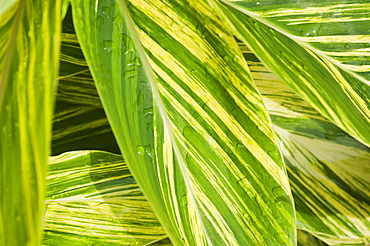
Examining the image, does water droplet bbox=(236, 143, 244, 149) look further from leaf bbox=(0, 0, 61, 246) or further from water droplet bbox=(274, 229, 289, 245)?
leaf bbox=(0, 0, 61, 246)

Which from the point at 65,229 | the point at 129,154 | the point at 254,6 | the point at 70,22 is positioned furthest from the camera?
the point at 70,22

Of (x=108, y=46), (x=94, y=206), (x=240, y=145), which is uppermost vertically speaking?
(x=108, y=46)

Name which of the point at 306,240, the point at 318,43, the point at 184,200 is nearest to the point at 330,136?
the point at 306,240

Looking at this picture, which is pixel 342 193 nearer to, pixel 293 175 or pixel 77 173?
pixel 293 175

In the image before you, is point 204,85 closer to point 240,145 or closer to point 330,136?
point 240,145

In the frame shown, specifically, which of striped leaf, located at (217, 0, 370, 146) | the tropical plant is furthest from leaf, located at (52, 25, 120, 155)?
striped leaf, located at (217, 0, 370, 146)

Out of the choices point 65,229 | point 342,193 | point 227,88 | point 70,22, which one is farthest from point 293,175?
point 70,22
